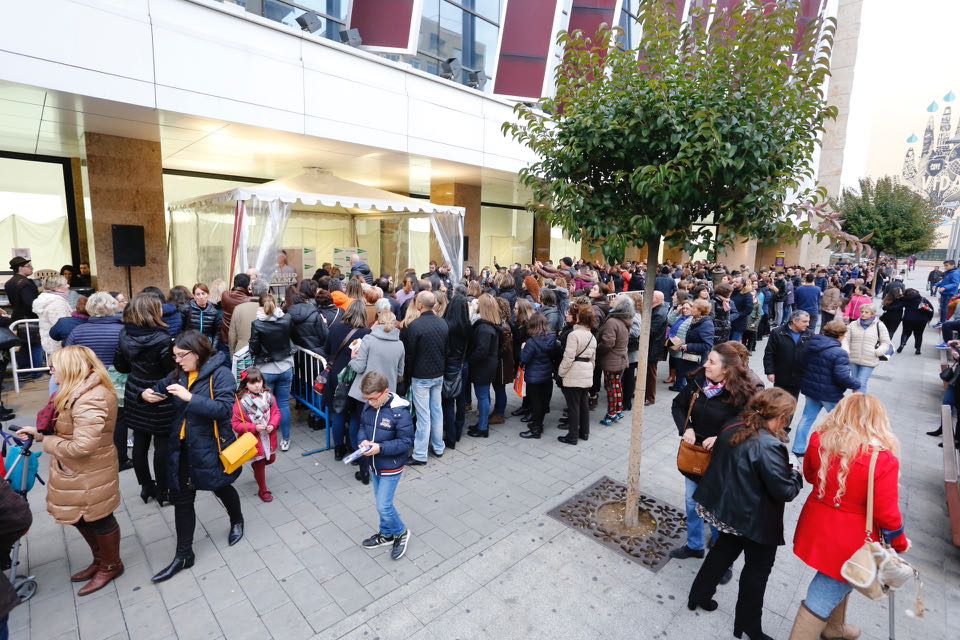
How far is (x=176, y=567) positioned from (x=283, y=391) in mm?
2431

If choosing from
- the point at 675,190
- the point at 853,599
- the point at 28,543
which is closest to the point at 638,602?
the point at 853,599

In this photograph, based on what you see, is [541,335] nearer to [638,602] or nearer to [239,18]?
[638,602]

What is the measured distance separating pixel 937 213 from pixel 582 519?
36348 millimetres

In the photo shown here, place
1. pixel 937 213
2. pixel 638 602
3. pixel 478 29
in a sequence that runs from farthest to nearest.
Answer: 1. pixel 937 213
2. pixel 478 29
3. pixel 638 602

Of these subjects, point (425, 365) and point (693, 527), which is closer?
point (693, 527)

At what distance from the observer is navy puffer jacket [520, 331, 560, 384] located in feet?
20.1

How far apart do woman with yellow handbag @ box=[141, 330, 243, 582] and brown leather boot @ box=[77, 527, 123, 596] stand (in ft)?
1.01

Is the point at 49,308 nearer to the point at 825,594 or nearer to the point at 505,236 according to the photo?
the point at 825,594

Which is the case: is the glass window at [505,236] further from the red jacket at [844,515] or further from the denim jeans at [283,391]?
the red jacket at [844,515]

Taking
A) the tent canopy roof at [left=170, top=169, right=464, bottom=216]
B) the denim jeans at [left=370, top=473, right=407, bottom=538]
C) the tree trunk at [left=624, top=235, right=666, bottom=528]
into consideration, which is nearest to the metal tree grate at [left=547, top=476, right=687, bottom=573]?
the tree trunk at [left=624, top=235, right=666, bottom=528]

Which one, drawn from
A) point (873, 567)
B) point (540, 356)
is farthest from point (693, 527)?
point (540, 356)

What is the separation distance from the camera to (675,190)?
3.45m

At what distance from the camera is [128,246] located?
9586 millimetres

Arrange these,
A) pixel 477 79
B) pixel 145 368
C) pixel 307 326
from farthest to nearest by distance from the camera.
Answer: pixel 477 79 < pixel 307 326 < pixel 145 368
